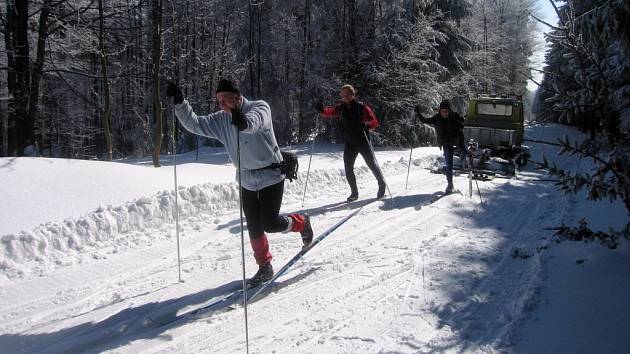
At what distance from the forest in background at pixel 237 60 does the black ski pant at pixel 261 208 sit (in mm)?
6785

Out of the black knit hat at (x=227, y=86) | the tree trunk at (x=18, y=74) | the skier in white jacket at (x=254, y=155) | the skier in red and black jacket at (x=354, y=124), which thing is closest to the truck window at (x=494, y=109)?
the skier in red and black jacket at (x=354, y=124)

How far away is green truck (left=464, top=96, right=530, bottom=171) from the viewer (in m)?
13.6

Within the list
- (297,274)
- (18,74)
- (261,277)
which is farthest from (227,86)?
(18,74)

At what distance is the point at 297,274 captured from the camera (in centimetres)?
474

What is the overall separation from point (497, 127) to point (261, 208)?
12633mm

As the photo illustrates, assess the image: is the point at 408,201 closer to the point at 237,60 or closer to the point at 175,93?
the point at 175,93

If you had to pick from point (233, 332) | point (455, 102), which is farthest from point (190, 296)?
point (455, 102)

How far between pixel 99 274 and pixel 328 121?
50.9 ft

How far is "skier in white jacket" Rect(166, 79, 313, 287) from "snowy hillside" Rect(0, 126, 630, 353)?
58 cm

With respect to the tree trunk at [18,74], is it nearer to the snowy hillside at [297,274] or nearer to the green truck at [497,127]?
the snowy hillside at [297,274]

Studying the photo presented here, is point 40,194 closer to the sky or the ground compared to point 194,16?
closer to the ground

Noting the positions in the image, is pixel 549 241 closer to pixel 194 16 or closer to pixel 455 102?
pixel 455 102

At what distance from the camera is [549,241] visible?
562 centimetres

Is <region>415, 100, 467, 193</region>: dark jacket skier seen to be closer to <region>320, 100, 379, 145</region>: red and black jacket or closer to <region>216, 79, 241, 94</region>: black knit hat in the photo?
<region>320, 100, 379, 145</region>: red and black jacket
